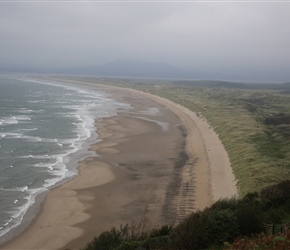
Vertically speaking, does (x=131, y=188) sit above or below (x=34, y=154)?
above

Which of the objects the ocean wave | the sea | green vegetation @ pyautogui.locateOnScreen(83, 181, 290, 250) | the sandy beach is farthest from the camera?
the ocean wave

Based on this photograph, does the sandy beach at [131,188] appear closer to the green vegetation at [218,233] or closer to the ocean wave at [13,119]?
the green vegetation at [218,233]

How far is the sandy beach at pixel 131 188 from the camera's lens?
1711cm

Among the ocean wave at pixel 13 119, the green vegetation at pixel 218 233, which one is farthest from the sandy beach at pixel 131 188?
the ocean wave at pixel 13 119

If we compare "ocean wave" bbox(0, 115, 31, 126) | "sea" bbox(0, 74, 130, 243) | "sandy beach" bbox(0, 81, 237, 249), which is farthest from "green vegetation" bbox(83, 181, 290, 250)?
"ocean wave" bbox(0, 115, 31, 126)

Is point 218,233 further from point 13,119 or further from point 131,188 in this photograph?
point 13,119

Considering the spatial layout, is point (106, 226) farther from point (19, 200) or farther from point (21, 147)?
point (21, 147)

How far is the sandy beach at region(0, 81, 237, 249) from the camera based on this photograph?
56.1 feet

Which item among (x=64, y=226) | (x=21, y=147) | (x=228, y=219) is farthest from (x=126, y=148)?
(x=228, y=219)

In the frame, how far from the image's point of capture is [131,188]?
22.7m

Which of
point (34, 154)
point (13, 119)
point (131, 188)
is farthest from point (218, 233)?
point (13, 119)

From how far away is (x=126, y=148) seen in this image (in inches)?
1339

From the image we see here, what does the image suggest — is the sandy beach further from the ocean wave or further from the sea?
the ocean wave

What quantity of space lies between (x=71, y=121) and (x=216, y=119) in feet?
59.9
